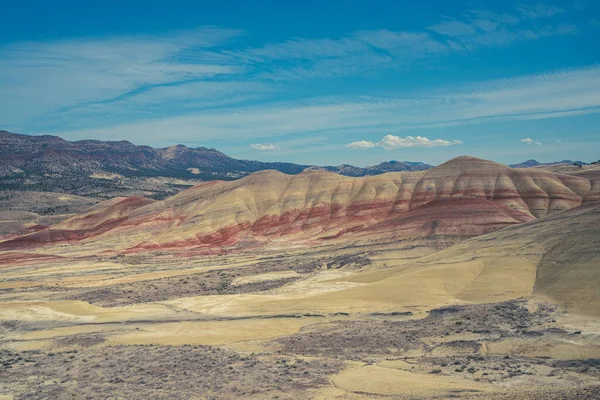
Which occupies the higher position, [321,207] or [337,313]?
[321,207]

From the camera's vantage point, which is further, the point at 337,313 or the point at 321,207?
the point at 321,207

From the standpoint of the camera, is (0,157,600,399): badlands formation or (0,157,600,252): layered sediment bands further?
(0,157,600,252): layered sediment bands

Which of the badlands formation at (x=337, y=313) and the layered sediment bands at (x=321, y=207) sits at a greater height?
the layered sediment bands at (x=321, y=207)

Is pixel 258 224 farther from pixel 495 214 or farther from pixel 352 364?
pixel 352 364

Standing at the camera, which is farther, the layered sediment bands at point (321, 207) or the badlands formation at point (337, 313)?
the layered sediment bands at point (321, 207)

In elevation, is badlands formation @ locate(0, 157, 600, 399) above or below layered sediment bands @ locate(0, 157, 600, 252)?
below
